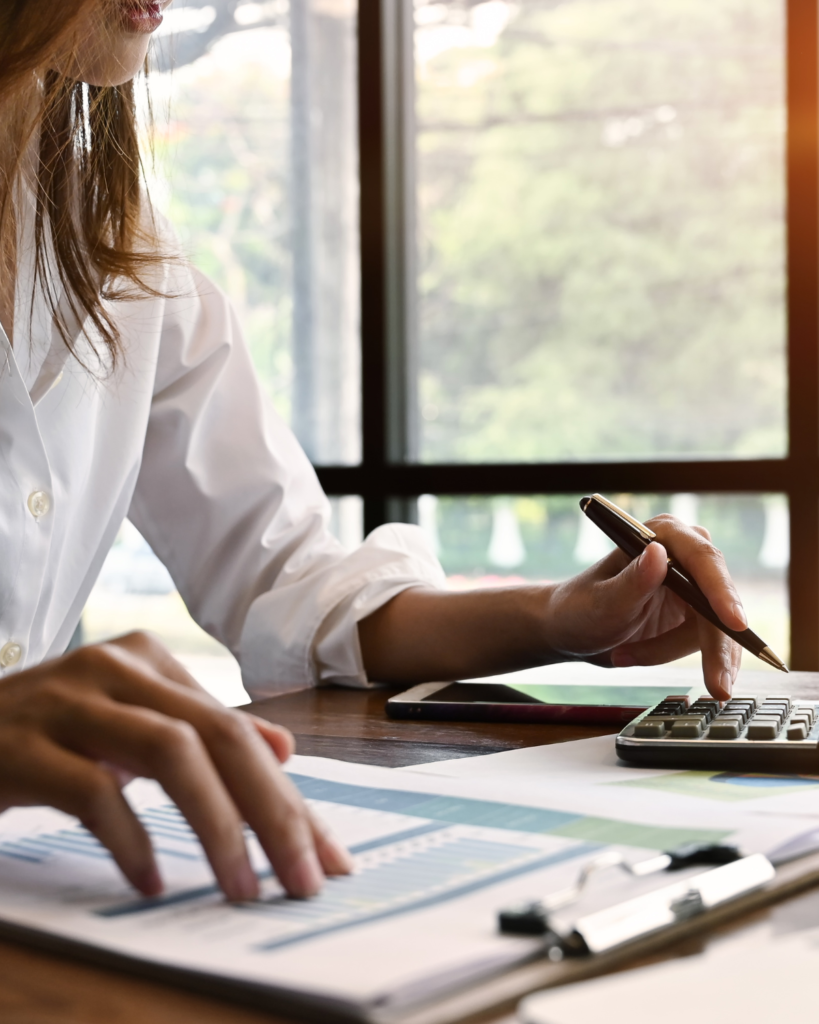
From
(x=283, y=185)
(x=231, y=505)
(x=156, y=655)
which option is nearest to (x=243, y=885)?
(x=156, y=655)

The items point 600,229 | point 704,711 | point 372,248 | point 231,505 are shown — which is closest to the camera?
point 704,711

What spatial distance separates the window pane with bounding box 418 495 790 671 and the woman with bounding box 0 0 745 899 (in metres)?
1.07

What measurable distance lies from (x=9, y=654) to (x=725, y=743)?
548 millimetres

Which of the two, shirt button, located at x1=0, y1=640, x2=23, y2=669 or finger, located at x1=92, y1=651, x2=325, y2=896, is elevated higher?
finger, located at x1=92, y1=651, x2=325, y2=896

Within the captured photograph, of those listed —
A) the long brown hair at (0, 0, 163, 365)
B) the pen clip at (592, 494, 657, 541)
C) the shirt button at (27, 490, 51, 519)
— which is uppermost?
the long brown hair at (0, 0, 163, 365)

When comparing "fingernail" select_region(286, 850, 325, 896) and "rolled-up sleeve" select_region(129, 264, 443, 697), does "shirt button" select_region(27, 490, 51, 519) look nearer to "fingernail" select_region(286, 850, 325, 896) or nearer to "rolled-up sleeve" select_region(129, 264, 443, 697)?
"rolled-up sleeve" select_region(129, 264, 443, 697)

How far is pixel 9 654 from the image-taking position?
2.82 feet

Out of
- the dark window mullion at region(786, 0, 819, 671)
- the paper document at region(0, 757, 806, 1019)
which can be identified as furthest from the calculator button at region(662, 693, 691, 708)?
the dark window mullion at region(786, 0, 819, 671)

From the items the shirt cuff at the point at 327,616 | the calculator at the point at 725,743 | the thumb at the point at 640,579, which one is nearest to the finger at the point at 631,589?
the thumb at the point at 640,579

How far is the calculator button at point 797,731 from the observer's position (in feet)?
1.93

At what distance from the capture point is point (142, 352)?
1066 mm

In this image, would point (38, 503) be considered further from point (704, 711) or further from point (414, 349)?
point (414, 349)

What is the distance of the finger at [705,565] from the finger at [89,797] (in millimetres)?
449

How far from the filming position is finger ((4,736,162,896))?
387 millimetres
